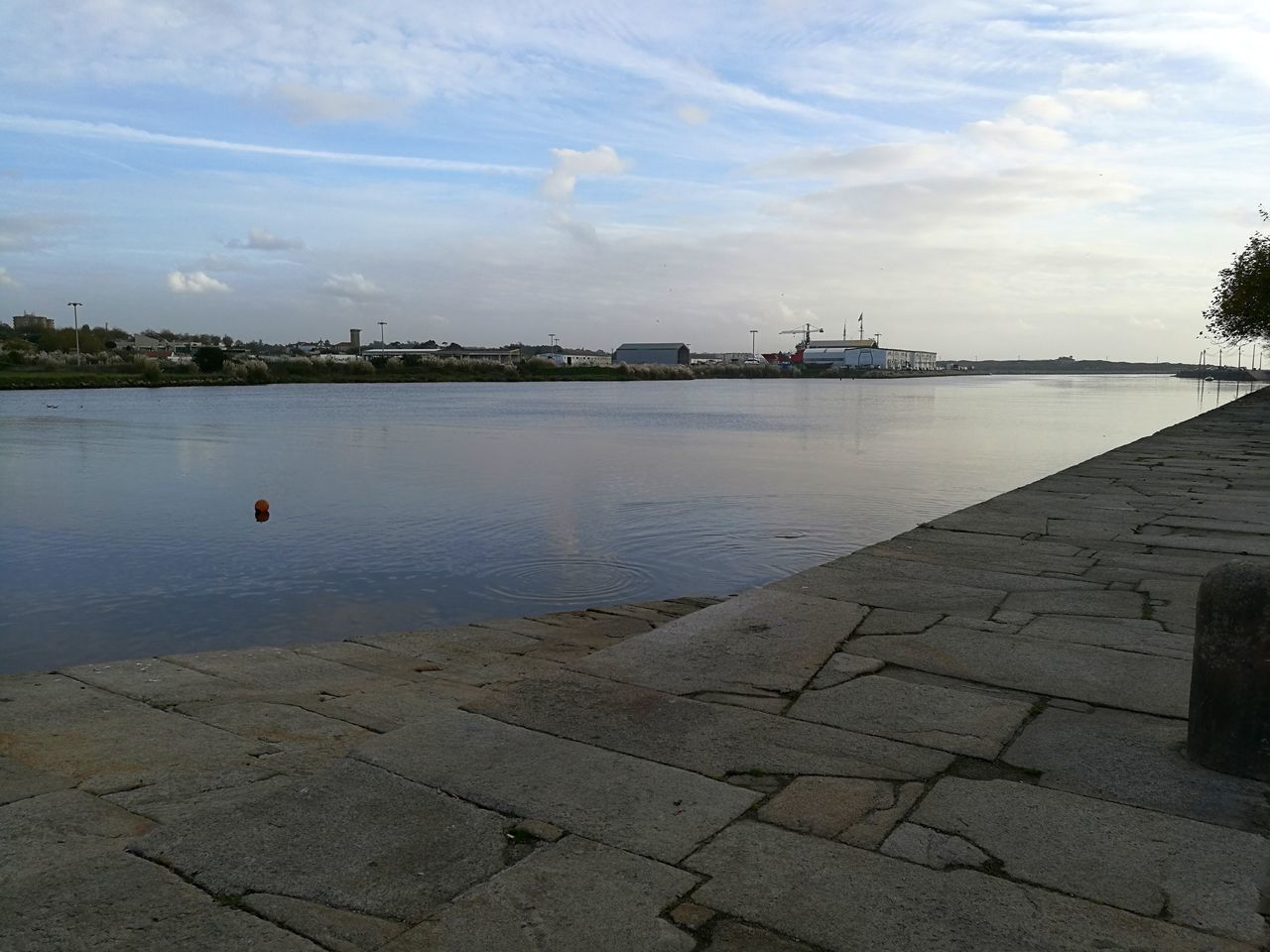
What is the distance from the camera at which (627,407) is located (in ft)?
155

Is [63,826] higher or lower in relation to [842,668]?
lower

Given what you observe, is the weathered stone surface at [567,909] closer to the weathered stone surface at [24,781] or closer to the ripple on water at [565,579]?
the weathered stone surface at [24,781]

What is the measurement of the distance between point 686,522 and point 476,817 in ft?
30.2

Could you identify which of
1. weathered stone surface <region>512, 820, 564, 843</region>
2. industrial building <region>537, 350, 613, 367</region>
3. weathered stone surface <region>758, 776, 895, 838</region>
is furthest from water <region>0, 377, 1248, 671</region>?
industrial building <region>537, 350, 613, 367</region>

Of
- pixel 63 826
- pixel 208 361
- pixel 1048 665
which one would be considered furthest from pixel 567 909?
pixel 208 361

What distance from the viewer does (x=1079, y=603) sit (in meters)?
5.64

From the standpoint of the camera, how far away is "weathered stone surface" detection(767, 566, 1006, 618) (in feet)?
18.2

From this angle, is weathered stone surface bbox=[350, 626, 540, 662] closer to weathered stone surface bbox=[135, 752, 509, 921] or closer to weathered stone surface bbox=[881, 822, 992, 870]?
weathered stone surface bbox=[135, 752, 509, 921]

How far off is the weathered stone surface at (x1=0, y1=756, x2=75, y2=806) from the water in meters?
3.11

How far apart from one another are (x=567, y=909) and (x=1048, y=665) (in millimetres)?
2856

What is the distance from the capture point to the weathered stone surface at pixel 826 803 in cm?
286

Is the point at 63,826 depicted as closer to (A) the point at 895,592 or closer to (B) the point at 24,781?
(B) the point at 24,781

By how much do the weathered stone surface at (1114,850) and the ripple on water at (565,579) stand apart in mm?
5332

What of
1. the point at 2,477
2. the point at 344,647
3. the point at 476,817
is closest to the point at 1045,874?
the point at 476,817
